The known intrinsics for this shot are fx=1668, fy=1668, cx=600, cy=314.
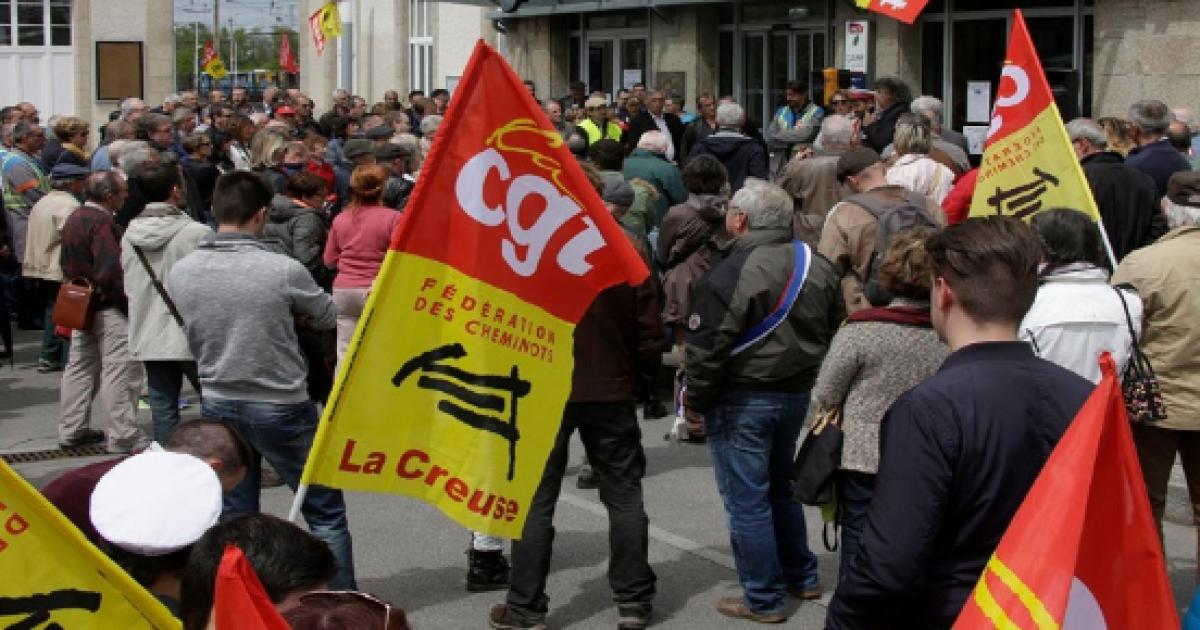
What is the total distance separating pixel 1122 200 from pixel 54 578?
25.6ft

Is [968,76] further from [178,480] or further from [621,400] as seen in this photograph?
[178,480]

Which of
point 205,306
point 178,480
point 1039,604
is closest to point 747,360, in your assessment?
point 205,306

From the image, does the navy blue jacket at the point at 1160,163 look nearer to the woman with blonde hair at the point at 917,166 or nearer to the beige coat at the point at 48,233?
the woman with blonde hair at the point at 917,166

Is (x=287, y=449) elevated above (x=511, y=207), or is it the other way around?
(x=511, y=207)

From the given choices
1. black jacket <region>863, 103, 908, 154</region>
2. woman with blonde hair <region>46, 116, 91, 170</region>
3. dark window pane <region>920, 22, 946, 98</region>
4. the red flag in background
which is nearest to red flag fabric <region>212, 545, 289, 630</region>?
black jacket <region>863, 103, 908, 154</region>

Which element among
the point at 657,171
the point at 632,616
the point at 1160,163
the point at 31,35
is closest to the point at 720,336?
the point at 632,616

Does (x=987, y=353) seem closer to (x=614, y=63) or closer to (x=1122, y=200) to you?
(x=1122, y=200)

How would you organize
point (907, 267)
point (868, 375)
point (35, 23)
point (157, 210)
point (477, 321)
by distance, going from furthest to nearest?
point (35, 23), point (157, 210), point (868, 375), point (907, 267), point (477, 321)

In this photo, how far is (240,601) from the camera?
240 cm

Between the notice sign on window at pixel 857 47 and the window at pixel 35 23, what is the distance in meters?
22.6

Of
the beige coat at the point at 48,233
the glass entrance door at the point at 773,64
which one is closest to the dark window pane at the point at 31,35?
the glass entrance door at the point at 773,64

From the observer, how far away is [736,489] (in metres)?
6.61

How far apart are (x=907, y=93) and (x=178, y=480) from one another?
417 inches

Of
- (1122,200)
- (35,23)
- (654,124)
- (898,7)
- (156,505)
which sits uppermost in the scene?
(35,23)
